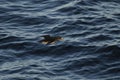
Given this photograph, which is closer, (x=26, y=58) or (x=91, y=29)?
(x=26, y=58)

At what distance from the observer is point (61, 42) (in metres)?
12.7

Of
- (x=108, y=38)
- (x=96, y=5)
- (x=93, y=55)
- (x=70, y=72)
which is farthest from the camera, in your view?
(x=96, y=5)

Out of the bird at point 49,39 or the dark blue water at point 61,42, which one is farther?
the bird at point 49,39

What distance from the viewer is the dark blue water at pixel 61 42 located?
36.8ft

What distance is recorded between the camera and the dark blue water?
11.2 meters

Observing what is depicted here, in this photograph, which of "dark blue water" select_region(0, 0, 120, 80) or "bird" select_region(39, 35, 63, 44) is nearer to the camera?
"dark blue water" select_region(0, 0, 120, 80)

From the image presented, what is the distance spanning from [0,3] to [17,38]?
3.22 meters

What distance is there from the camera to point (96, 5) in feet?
50.6

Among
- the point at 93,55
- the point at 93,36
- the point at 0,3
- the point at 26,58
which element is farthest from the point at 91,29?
the point at 0,3

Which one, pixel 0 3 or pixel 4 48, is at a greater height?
pixel 0 3

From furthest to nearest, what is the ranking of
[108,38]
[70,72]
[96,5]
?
1. [96,5]
2. [108,38]
3. [70,72]

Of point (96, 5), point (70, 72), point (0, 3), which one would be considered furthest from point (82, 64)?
point (0, 3)

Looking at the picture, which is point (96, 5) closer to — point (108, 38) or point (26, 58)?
point (108, 38)

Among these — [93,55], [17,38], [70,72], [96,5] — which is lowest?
[70,72]
